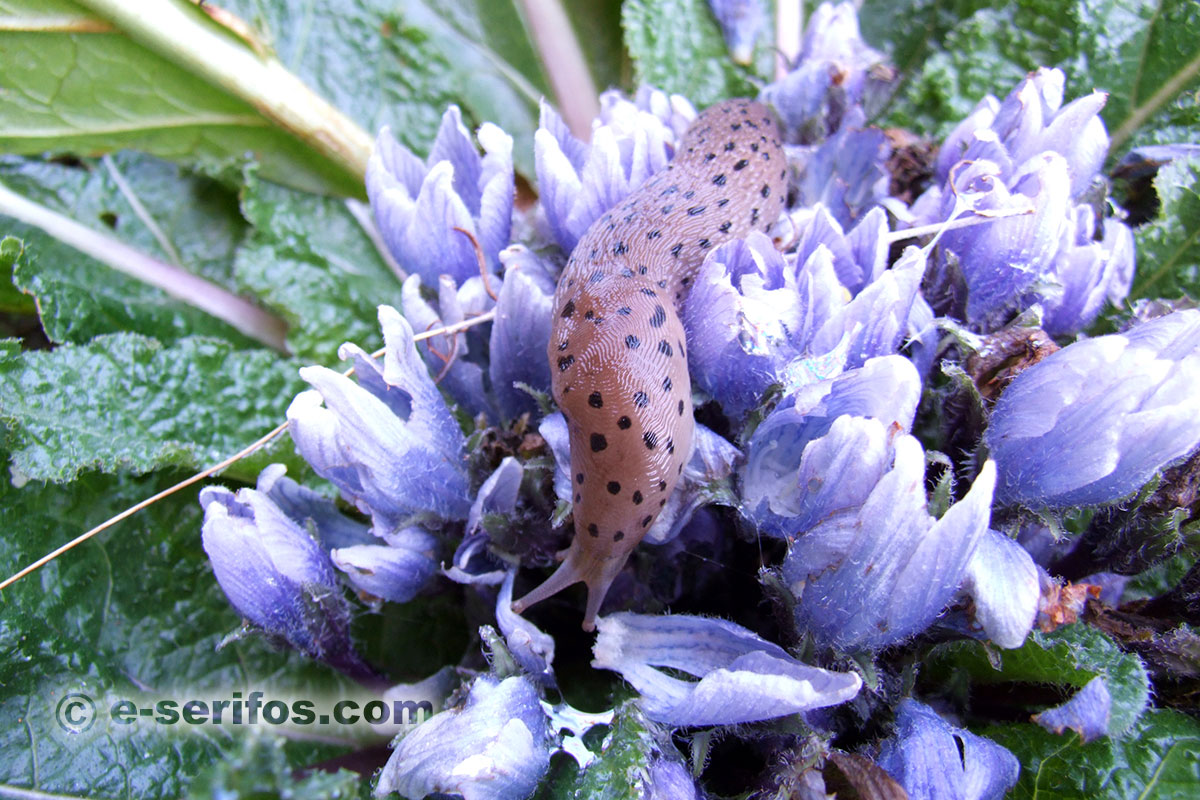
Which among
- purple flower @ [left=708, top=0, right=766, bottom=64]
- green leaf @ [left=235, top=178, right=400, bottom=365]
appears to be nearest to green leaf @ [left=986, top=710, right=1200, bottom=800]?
green leaf @ [left=235, top=178, right=400, bottom=365]

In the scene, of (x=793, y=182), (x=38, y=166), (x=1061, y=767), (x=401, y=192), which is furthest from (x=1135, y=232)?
(x=38, y=166)

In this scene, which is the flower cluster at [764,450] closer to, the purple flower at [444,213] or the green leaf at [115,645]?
the purple flower at [444,213]

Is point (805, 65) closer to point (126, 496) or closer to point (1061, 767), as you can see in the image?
point (1061, 767)

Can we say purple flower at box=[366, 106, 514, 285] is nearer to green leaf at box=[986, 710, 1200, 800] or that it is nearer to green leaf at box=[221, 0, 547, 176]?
green leaf at box=[221, 0, 547, 176]

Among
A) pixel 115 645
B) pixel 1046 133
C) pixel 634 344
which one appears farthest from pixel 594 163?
pixel 115 645

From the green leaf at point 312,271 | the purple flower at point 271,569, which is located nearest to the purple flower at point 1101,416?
the purple flower at point 271,569

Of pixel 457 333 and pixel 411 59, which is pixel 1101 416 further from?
pixel 411 59
